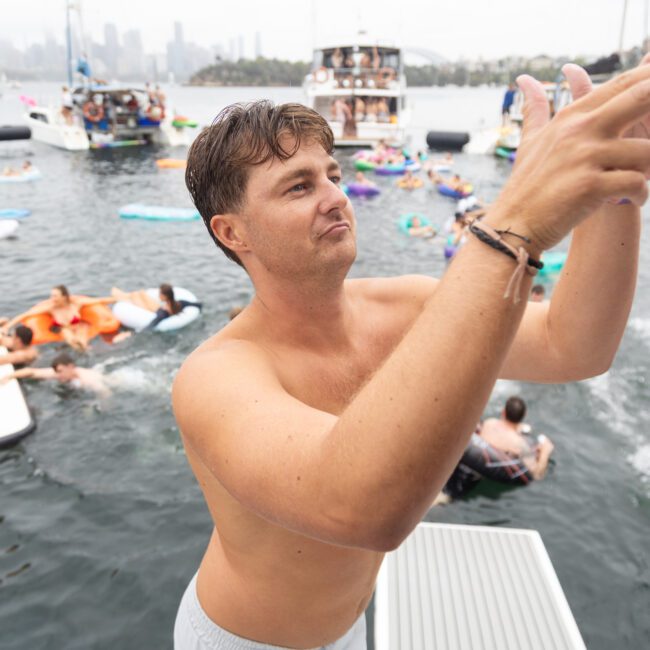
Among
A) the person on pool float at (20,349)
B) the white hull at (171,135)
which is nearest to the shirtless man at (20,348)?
the person on pool float at (20,349)

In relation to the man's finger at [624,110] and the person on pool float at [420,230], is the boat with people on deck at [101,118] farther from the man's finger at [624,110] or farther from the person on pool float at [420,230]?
the man's finger at [624,110]

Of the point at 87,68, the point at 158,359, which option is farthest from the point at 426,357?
the point at 87,68

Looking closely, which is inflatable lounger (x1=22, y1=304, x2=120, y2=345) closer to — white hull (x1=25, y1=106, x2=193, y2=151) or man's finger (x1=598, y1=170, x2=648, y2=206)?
man's finger (x1=598, y1=170, x2=648, y2=206)

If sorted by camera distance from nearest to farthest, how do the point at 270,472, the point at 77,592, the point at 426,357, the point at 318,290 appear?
the point at 426,357 → the point at 270,472 → the point at 318,290 → the point at 77,592

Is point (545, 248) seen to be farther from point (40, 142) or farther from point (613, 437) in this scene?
point (40, 142)

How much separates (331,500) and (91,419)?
7355 millimetres

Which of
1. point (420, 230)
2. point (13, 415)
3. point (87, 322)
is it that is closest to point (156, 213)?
point (420, 230)

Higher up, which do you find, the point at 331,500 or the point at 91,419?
the point at 331,500

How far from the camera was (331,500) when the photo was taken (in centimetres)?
91

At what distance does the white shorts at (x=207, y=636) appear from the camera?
1.90 metres

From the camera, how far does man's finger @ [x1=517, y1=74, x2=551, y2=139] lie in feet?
3.49

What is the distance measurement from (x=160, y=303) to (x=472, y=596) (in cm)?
829

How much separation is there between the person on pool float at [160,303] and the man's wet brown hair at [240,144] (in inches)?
341

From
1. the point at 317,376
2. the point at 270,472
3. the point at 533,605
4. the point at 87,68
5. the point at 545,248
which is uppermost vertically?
the point at 87,68
